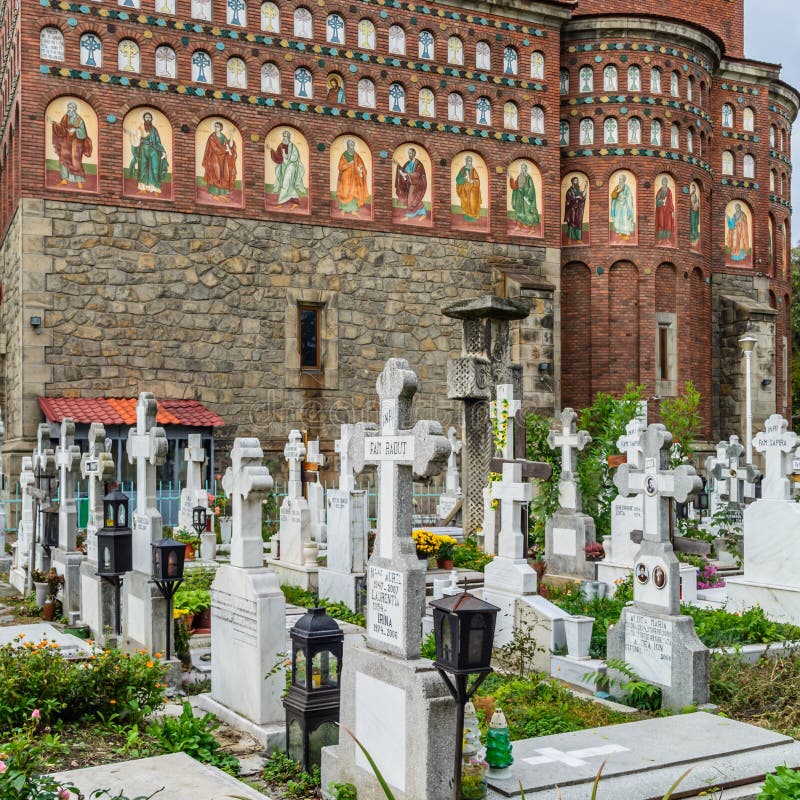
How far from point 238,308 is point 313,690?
16.1 meters

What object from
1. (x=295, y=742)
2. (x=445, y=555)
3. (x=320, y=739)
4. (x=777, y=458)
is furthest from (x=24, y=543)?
(x=777, y=458)

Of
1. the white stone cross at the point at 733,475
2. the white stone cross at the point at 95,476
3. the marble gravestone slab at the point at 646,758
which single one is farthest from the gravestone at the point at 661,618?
the white stone cross at the point at 733,475

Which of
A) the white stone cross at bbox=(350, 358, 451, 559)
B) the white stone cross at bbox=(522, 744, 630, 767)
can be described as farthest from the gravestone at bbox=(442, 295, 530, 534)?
the white stone cross at bbox=(522, 744, 630, 767)

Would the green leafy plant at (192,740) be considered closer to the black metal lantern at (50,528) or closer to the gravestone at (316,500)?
the black metal lantern at (50,528)

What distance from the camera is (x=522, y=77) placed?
84.7 feet

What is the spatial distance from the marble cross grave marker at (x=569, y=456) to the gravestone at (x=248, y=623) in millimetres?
7413

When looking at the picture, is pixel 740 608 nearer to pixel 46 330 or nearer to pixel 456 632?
pixel 456 632

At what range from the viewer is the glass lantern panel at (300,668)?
7188mm

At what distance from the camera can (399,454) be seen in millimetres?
6391

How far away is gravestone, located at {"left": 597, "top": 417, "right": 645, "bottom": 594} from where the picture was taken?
45.9 ft

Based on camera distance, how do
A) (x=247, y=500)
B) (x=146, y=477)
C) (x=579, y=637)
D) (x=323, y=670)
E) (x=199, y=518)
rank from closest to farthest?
(x=323, y=670), (x=247, y=500), (x=579, y=637), (x=146, y=477), (x=199, y=518)

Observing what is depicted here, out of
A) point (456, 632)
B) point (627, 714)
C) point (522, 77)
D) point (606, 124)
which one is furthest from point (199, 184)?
point (456, 632)

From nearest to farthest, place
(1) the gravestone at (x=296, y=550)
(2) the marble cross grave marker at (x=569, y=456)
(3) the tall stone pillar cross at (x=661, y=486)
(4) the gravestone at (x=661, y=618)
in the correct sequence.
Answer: (4) the gravestone at (x=661, y=618) < (3) the tall stone pillar cross at (x=661, y=486) < (1) the gravestone at (x=296, y=550) < (2) the marble cross grave marker at (x=569, y=456)

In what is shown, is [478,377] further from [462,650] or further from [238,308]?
[462,650]
